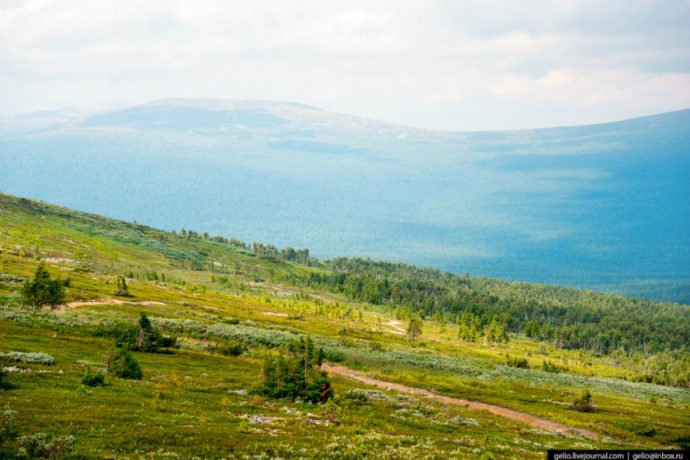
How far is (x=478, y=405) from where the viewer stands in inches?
2328

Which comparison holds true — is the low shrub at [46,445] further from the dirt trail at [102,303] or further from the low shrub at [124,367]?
the dirt trail at [102,303]

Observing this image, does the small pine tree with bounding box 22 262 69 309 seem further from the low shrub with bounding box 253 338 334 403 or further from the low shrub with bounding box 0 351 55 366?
the low shrub with bounding box 253 338 334 403

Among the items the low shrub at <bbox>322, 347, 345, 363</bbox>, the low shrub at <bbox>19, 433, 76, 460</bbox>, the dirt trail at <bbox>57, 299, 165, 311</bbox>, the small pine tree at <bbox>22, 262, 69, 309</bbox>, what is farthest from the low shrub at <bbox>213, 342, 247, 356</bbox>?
the low shrub at <bbox>19, 433, 76, 460</bbox>

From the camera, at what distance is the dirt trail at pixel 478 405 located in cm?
4975

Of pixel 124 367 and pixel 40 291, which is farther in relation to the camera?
pixel 40 291

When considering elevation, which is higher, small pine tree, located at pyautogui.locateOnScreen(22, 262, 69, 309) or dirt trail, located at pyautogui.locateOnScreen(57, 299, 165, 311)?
small pine tree, located at pyautogui.locateOnScreen(22, 262, 69, 309)

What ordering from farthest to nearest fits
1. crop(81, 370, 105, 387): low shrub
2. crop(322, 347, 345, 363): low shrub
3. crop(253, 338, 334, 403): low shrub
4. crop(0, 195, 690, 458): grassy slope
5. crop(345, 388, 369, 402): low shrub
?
crop(322, 347, 345, 363): low shrub → crop(345, 388, 369, 402): low shrub → crop(253, 338, 334, 403): low shrub → crop(81, 370, 105, 387): low shrub → crop(0, 195, 690, 458): grassy slope

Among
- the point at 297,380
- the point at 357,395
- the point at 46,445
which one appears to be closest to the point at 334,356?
the point at 357,395

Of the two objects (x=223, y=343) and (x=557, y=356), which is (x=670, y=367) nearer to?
(x=557, y=356)

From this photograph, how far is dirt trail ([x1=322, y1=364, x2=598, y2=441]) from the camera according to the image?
49.8 m

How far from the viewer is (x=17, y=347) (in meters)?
44.7

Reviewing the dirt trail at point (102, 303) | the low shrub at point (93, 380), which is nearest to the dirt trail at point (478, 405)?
the low shrub at point (93, 380)

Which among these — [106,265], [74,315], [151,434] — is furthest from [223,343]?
[106,265]

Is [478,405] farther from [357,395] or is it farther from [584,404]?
[357,395]
